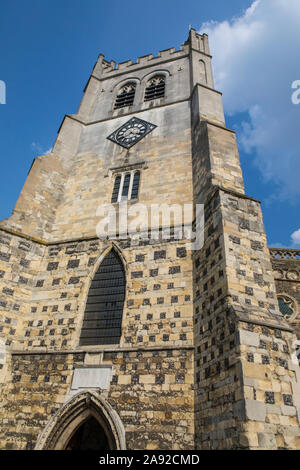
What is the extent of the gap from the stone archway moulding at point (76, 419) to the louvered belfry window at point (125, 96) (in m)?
14.2

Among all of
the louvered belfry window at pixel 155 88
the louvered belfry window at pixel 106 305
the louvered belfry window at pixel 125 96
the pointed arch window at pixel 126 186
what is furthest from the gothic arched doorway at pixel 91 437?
the louvered belfry window at pixel 155 88

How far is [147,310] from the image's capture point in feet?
28.8

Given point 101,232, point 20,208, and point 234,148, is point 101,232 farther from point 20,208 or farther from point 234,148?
point 234,148

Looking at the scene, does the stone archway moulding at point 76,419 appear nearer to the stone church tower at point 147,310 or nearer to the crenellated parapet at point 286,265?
the stone church tower at point 147,310

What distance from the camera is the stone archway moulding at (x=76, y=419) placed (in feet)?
24.1

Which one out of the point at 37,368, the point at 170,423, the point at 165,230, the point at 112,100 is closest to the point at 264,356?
the point at 170,423

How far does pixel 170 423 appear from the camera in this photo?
7031mm

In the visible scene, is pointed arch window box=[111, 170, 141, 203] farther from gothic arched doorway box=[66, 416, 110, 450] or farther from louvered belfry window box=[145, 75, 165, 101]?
gothic arched doorway box=[66, 416, 110, 450]

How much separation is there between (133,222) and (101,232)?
116 cm

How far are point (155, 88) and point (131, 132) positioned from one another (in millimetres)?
4631

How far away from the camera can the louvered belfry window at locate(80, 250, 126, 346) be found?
8922mm

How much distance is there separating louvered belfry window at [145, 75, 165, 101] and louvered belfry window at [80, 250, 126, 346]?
10.2m

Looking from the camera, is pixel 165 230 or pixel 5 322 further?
pixel 165 230

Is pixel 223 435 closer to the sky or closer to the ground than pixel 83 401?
closer to the ground
